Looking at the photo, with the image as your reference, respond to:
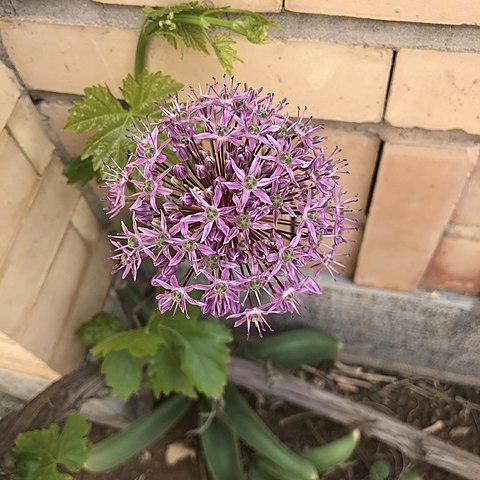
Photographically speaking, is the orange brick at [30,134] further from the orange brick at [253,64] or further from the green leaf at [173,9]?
the green leaf at [173,9]

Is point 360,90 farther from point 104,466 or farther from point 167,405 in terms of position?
point 104,466

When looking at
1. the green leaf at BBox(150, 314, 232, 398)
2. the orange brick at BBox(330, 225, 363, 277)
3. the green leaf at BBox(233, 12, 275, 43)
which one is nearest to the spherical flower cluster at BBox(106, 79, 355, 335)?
the green leaf at BBox(233, 12, 275, 43)

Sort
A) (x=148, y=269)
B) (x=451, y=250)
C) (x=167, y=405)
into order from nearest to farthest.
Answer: (x=451, y=250) < (x=167, y=405) < (x=148, y=269)

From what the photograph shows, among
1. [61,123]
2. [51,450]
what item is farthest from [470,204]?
[51,450]

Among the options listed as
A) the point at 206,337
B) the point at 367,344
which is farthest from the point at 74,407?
the point at 367,344

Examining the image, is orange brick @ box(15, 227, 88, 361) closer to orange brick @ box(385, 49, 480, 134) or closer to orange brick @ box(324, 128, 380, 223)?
orange brick @ box(324, 128, 380, 223)

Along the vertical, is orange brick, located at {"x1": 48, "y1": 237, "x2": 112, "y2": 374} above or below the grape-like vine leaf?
below

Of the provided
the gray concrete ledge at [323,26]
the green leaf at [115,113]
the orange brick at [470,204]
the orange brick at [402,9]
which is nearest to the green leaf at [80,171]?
the green leaf at [115,113]

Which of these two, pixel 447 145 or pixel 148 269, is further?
pixel 148 269
